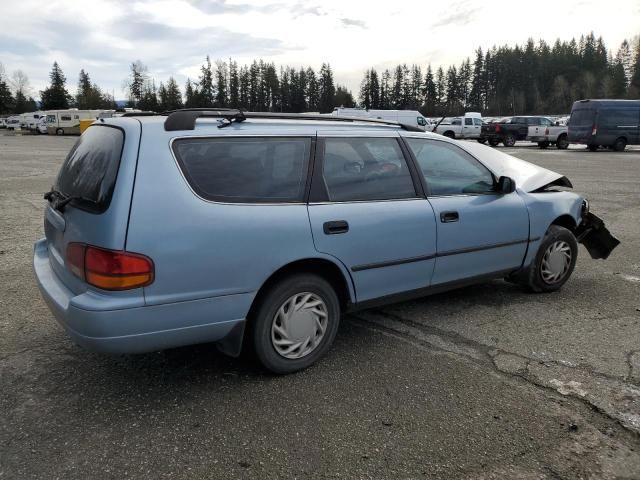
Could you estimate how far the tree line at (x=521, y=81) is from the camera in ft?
348

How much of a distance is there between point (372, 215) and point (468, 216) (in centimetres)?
95

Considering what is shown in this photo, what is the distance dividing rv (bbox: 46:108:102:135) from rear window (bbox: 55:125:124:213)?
5551cm

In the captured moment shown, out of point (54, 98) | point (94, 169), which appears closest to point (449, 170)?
point (94, 169)

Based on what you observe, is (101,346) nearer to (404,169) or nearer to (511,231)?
(404,169)

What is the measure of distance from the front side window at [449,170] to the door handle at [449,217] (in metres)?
0.17

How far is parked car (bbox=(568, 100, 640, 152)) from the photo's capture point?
84.1 ft

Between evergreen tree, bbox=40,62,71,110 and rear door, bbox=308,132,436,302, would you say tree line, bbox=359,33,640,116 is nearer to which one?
evergreen tree, bbox=40,62,71,110

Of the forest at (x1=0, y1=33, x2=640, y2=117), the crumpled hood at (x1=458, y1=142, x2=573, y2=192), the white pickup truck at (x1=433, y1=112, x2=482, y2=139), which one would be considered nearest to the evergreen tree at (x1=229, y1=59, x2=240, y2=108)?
the forest at (x1=0, y1=33, x2=640, y2=117)

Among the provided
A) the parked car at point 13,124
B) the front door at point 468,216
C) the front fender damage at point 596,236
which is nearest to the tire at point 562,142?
the front fender damage at point 596,236

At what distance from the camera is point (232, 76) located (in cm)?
12294

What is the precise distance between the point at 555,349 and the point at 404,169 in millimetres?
1640

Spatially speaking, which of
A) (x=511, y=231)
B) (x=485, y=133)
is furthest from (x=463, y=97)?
(x=511, y=231)

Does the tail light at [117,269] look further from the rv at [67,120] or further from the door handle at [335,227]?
the rv at [67,120]

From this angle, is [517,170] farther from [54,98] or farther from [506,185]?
[54,98]
